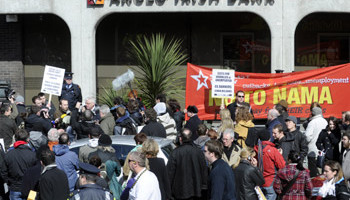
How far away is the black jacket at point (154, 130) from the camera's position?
1217 cm

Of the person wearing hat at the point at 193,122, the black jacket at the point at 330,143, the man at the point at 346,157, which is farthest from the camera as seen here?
the person wearing hat at the point at 193,122

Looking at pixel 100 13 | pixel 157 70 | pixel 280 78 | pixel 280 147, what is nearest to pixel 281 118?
pixel 280 147

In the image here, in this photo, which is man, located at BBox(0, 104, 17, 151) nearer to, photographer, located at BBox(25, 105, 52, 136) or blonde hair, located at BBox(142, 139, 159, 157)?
photographer, located at BBox(25, 105, 52, 136)

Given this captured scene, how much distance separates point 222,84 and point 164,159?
20.8 feet

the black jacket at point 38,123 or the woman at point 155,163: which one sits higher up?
the black jacket at point 38,123

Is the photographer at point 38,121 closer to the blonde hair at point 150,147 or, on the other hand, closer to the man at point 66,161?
the man at point 66,161

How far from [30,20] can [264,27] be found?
25.0 ft

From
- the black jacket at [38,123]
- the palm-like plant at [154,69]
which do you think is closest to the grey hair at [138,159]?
the black jacket at [38,123]

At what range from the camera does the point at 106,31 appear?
72.6 feet

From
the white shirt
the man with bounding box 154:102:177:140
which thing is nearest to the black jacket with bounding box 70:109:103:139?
the man with bounding box 154:102:177:140

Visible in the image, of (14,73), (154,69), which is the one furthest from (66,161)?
(14,73)

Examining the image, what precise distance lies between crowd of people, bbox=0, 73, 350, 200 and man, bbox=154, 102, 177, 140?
20 millimetres

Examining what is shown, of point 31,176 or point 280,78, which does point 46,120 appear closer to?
point 31,176

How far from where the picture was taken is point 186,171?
9.96m
